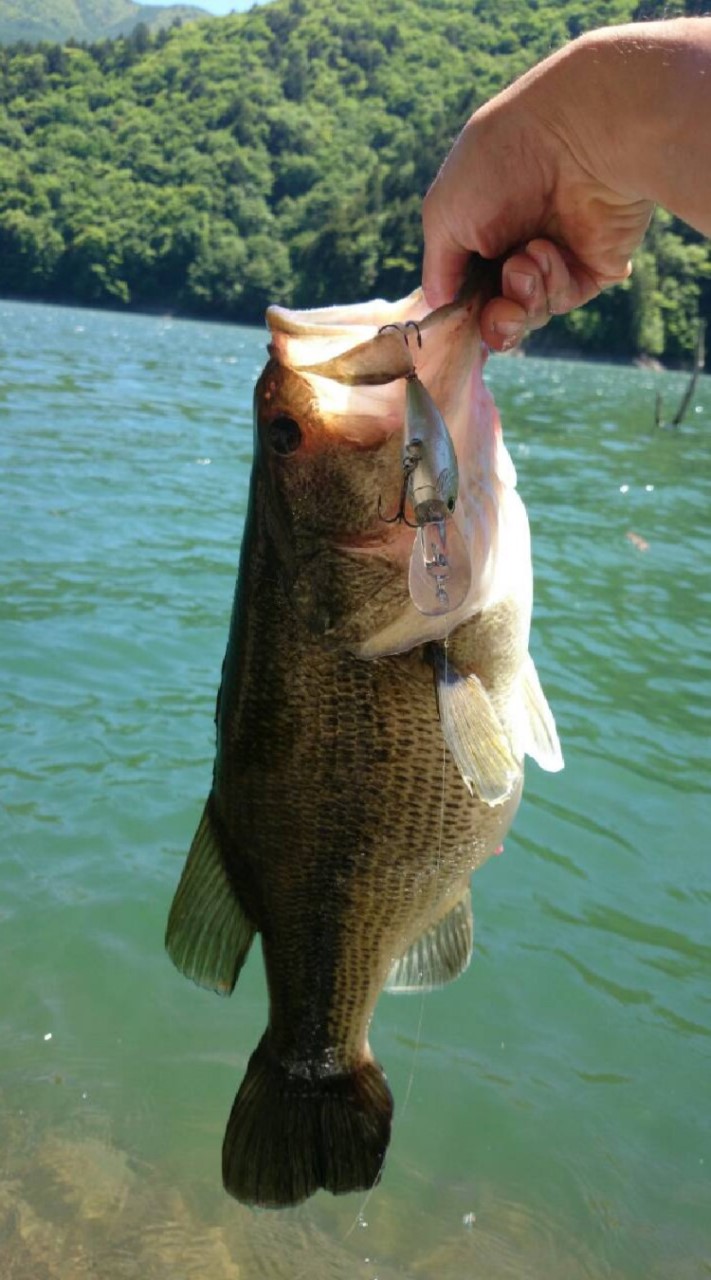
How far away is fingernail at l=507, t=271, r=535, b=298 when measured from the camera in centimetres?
210

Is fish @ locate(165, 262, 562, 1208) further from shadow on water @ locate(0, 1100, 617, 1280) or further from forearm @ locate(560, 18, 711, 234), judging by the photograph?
shadow on water @ locate(0, 1100, 617, 1280)

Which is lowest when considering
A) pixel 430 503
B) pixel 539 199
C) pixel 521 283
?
pixel 430 503

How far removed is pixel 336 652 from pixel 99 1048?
3.42 meters

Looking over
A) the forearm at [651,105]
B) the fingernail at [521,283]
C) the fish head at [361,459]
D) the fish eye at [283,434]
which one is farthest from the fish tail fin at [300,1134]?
the forearm at [651,105]

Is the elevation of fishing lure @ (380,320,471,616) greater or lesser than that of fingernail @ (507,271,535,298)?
lesser

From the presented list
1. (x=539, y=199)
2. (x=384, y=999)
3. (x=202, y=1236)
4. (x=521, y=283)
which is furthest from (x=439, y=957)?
(x=384, y=999)

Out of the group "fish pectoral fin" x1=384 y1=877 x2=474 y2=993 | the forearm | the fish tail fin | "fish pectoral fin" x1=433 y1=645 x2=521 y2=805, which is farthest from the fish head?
the fish tail fin

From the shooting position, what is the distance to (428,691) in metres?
2.35

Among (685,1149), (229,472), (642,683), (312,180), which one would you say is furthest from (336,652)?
(312,180)

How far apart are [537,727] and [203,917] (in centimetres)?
95

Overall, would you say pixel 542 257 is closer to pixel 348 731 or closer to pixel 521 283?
pixel 521 283

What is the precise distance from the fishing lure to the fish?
0.03m

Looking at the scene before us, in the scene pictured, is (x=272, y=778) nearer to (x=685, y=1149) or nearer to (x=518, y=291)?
(x=518, y=291)

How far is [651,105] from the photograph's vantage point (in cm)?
180
